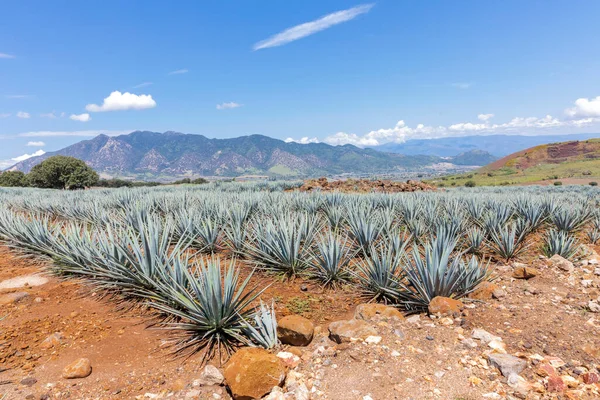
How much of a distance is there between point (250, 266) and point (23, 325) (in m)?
2.57

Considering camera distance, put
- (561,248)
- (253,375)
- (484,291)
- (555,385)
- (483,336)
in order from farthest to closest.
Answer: (561,248), (484,291), (483,336), (253,375), (555,385)

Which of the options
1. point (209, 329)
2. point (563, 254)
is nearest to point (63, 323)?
point (209, 329)

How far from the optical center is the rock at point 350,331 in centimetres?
265

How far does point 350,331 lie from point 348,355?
0.81ft

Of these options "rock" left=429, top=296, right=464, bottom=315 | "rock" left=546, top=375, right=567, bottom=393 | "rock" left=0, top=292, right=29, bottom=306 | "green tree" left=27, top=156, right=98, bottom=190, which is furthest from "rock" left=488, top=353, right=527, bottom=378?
"green tree" left=27, top=156, right=98, bottom=190

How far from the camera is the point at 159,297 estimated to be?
329cm

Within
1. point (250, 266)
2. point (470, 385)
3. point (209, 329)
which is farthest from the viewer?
point (250, 266)

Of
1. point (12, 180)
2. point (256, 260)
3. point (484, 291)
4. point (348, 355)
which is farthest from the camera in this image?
point (12, 180)

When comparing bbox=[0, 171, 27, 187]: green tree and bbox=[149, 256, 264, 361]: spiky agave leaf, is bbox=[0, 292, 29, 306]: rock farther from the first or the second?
bbox=[0, 171, 27, 187]: green tree

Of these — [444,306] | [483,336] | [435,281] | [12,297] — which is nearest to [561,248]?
[435,281]

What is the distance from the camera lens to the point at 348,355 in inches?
97.0

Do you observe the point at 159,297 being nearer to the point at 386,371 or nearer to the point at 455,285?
the point at 386,371

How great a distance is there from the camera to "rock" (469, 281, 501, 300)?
3.50 m

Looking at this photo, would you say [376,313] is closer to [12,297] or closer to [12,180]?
[12,297]
